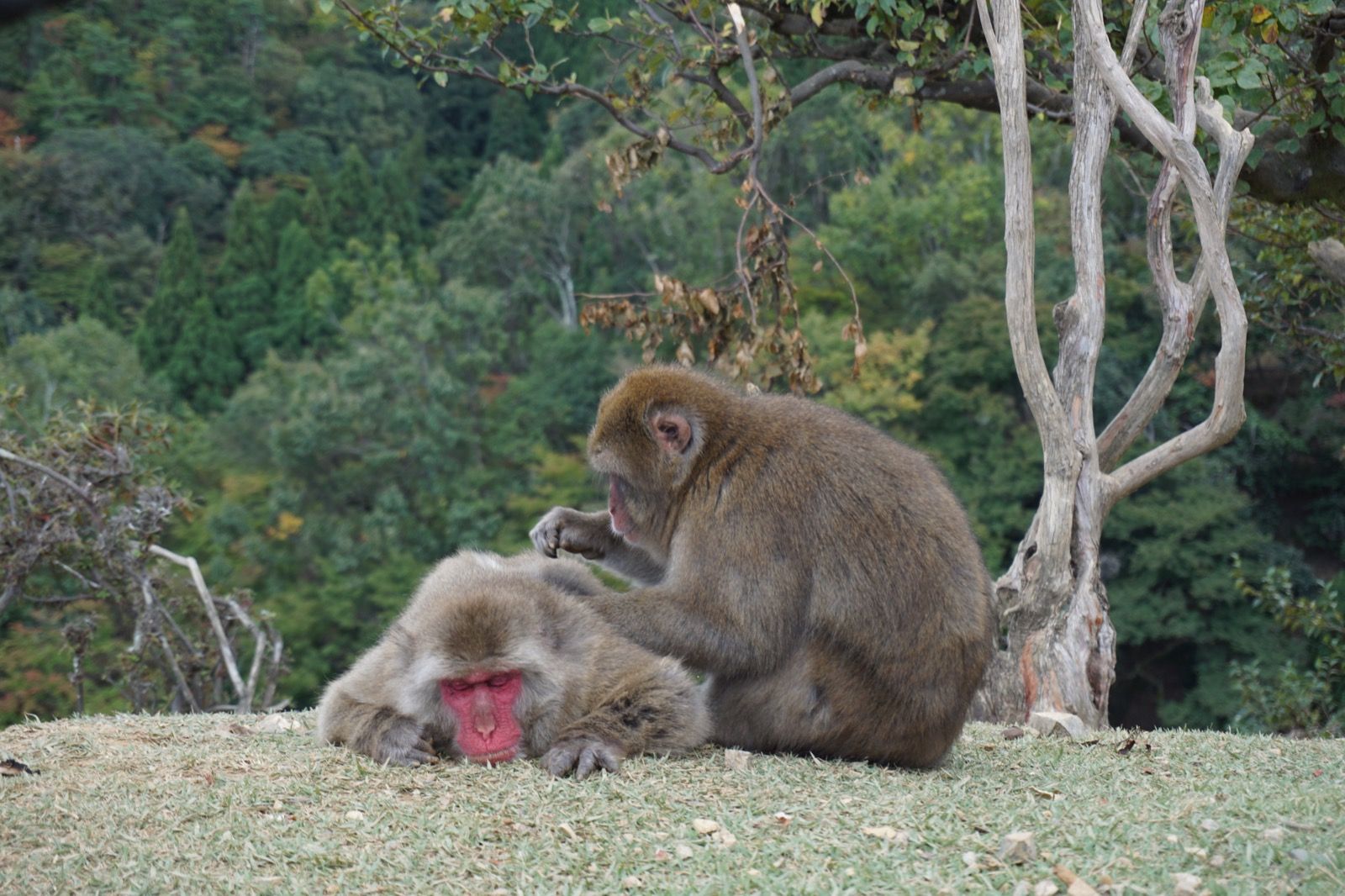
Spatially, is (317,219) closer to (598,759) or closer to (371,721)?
(371,721)

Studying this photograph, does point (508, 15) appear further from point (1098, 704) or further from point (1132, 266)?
point (1132, 266)

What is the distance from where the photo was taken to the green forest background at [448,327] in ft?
85.6

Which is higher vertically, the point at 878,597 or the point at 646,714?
the point at 878,597

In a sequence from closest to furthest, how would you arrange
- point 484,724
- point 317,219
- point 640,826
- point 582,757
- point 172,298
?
1. point 640,826
2. point 582,757
3. point 484,724
4. point 172,298
5. point 317,219

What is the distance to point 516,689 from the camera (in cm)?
404

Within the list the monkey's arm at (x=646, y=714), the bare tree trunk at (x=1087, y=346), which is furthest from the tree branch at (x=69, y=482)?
the bare tree trunk at (x=1087, y=346)

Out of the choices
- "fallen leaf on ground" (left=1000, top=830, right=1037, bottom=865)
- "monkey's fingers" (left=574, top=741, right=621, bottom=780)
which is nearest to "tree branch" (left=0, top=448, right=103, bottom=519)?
"monkey's fingers" (left=574, top=741, right=621, bottom=780)

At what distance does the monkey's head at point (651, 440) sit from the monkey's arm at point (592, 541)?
0.84ft

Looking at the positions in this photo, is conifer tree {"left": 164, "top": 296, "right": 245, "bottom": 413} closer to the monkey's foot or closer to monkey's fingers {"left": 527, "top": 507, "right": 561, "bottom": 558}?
monkey's fingers {"left": 527, "top": 507, "right": 561, "bottom": 558}

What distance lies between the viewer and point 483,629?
3920 millimetres

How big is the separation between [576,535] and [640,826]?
5.07ft

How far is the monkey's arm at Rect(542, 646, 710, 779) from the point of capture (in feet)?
13.2

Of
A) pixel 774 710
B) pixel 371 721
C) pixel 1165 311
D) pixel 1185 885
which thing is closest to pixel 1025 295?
pixel 1165 311

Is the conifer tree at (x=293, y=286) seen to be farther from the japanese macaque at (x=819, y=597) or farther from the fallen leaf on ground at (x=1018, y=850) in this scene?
the fallen leaf on ground at (x=1018, y=850)
